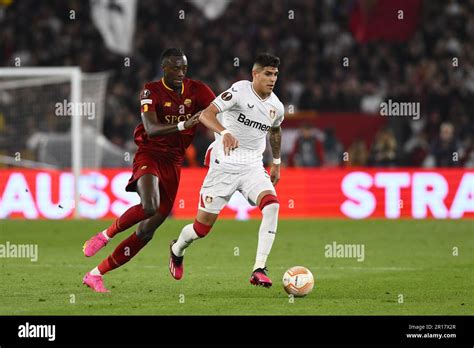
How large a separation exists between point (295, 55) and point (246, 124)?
16.8 meters

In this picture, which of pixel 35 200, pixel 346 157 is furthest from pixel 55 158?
pixel 346 157

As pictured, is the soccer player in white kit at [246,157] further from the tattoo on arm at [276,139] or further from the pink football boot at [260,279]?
the pink football boot at [260,279]

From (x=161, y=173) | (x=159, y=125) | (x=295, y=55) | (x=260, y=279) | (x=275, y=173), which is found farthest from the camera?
(x=295, y=55)

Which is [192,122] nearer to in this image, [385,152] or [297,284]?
[297,284]

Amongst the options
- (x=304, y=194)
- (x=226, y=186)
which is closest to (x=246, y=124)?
(x=226, y=186)

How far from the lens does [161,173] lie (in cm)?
1099

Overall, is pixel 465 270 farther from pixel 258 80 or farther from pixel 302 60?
pixel 302 60

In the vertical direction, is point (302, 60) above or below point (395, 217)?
above

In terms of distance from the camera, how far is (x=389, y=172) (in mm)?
21000

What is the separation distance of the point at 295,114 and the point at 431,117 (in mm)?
3098
